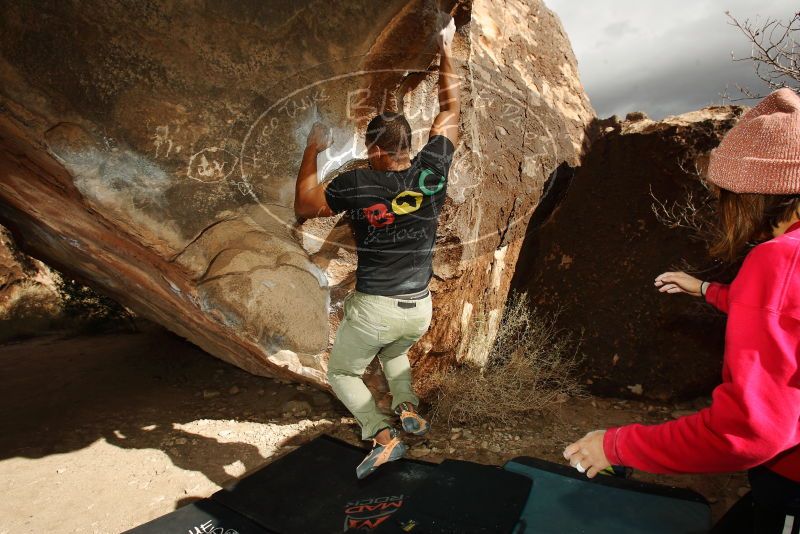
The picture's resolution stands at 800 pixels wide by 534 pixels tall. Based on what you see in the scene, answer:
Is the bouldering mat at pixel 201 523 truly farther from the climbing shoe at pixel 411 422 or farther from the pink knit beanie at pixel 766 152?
the pink knit beanie at pixel 766 152

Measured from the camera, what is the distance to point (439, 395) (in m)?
3.27

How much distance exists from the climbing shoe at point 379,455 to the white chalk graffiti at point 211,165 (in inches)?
65.0

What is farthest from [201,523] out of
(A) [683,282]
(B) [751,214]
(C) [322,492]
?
(B) [751,214]

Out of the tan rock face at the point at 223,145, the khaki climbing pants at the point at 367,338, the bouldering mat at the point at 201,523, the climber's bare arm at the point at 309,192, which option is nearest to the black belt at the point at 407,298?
the khaki climbing pants at the point at 367,338

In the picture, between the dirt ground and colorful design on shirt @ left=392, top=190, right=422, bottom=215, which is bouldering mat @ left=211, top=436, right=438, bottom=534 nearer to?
the dirt ground

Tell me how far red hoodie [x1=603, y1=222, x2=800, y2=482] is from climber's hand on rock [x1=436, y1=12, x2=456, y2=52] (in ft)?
6.51

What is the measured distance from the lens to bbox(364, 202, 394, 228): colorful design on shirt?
206 cm

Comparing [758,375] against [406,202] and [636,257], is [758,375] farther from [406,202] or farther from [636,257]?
[636,257]

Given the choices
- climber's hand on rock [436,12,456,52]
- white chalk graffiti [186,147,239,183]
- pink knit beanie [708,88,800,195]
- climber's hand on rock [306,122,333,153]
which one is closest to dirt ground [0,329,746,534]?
white chalk graffiti [186,147,239,183]

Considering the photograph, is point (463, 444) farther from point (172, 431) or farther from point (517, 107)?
point (517, 107)

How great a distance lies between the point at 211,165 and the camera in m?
2.54

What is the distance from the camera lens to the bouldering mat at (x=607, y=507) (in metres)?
1.61

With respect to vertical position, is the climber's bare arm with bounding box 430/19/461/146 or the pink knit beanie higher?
the climber's bare arm with bounding box 430/19/461/146

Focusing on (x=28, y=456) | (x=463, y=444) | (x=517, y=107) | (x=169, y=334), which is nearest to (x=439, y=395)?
(x=463, y=444)
